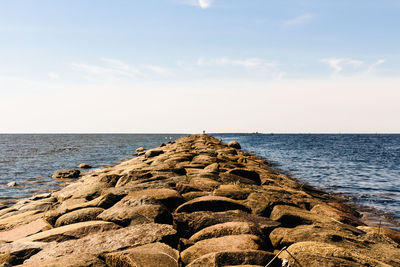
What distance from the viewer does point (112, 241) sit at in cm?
319

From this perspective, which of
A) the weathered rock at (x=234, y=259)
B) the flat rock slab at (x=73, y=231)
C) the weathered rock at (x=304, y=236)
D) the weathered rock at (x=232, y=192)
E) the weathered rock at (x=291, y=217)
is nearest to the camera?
the weathered rock at (x=234, y=259)

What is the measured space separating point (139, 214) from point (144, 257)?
1.32 meters

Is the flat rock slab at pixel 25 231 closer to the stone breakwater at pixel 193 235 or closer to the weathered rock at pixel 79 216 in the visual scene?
the stone breakwater at pixel 193 235

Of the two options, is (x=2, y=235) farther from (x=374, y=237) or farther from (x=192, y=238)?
(x=374, y=237)

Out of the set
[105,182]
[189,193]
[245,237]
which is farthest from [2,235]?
[245,237]

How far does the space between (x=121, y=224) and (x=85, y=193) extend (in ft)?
9.58

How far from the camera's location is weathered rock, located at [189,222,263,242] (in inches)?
129

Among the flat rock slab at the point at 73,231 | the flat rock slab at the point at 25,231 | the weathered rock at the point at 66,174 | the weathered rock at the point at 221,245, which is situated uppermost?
the weathered rock at the point at 221,245

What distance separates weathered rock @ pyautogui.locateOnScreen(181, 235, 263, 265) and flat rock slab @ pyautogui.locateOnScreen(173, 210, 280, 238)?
51 cm

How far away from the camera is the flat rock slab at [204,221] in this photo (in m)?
3.60

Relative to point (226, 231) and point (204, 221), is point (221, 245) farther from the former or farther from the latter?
point (204, 221)

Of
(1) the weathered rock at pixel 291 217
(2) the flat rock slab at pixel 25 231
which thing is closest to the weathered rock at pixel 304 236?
(1) the weathered rock at pixel 291 217

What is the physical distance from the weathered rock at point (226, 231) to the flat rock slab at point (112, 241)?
0.32 m

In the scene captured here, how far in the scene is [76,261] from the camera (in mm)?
2648
